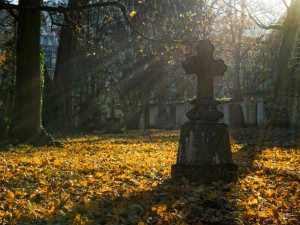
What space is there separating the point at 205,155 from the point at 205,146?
5.2 inches

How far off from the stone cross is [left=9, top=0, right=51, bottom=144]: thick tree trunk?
20.9 feet

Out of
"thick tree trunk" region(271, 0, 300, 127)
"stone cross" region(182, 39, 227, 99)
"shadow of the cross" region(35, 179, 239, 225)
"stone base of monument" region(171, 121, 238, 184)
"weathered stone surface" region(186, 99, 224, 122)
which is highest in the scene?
"thick tree trunk" region(271, 0, 300, 127)

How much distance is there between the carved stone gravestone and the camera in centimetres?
505

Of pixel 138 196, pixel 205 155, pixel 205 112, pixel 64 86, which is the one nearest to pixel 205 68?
pixel 205 112

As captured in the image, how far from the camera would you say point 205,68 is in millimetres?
5496

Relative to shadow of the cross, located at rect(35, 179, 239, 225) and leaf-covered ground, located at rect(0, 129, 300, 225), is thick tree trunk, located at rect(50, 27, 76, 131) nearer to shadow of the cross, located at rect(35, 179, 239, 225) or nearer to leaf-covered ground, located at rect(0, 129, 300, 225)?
leaf-covered ground, located at rect(0, 129, 300, 225)

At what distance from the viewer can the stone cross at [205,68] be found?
5457mm

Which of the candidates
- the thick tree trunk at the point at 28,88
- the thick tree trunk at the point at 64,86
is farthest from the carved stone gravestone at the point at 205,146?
the thick tree trunk at the point at 64,86

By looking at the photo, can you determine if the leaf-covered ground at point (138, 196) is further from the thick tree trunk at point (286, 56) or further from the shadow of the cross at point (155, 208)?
the thick tree trunk at point (286, 56)

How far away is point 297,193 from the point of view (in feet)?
13.7

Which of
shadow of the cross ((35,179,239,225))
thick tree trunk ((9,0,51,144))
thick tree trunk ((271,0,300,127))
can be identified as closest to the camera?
shadow of the cross ((35,179,239,225))

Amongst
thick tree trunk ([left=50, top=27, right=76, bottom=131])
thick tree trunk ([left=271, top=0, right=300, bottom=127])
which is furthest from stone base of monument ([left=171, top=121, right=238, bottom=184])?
thick tree trunk ([left=50, top=27, right=76, bottom=131])

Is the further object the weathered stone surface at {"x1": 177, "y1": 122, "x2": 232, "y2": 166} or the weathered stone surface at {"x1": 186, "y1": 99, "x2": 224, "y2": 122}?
the weathered stone surface at {"x1": 186, "y1": 99, "x2": 224, "y2": 122}

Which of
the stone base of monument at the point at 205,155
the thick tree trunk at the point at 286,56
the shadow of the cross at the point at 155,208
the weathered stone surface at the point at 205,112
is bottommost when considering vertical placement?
the shadow of the cross at the point at 155,208
